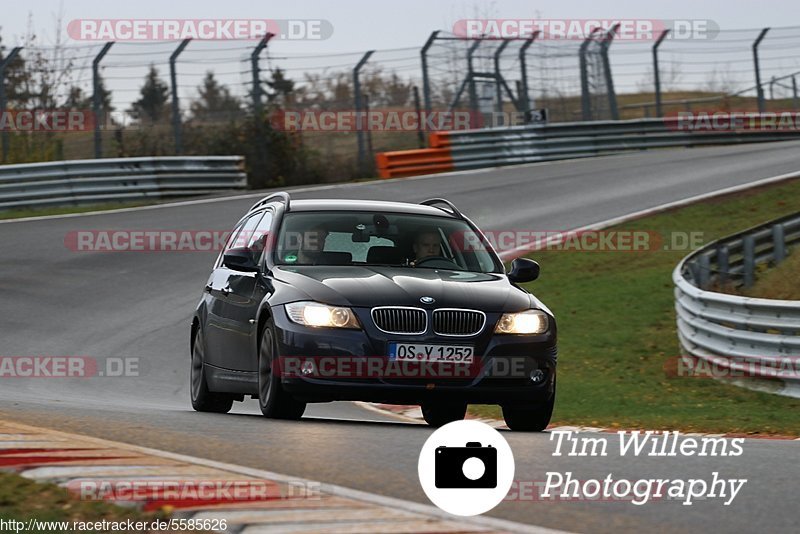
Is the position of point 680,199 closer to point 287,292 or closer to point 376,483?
point 287,292

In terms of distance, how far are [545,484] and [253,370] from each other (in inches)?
146

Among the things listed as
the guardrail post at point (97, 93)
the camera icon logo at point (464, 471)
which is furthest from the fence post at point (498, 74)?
the camera icon logo at point (464, 471)

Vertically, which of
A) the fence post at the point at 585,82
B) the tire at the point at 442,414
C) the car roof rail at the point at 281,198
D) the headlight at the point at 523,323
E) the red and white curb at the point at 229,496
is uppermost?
the fence post at the point at 585,82

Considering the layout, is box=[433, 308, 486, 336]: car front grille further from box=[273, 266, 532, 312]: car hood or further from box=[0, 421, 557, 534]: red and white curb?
box=[0, 421, 557, 534]: red and white curb

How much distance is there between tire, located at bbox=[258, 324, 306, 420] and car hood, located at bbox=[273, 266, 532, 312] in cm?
42

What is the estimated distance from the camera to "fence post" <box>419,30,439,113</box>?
3319 centimetres

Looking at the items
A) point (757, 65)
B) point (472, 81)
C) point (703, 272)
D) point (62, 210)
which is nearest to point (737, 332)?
point (703, 272)

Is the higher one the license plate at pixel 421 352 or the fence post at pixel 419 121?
the fence post at pixel 419 121

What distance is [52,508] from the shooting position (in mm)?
5527

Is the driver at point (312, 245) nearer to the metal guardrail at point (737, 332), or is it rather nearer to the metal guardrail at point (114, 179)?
the metal guardrail at point (737, 332)

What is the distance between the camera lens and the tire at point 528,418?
370 inches

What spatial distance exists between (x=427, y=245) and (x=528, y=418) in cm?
146

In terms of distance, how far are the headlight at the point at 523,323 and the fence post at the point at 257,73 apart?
21.9 meters

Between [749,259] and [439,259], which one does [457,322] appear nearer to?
[439,259]
